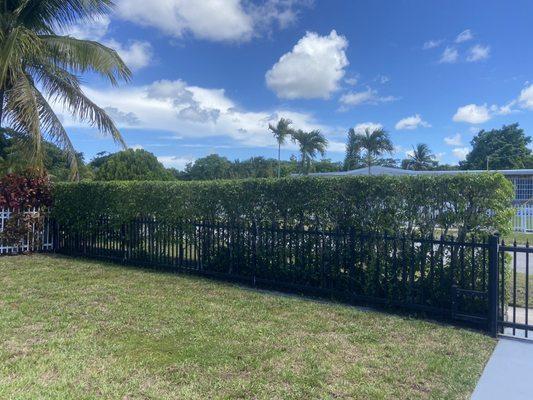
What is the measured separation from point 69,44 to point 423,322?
10.7 meters

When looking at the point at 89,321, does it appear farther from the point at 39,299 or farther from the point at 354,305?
the point at 354,305

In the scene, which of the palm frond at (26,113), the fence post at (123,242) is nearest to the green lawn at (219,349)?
the fence post at (123,242)

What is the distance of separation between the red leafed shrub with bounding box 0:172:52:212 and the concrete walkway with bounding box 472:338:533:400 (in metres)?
11.7

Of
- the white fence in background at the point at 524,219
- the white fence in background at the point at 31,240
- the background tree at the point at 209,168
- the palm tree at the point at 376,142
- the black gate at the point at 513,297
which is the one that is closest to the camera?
the black gate at the point at 513,297

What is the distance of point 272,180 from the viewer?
7742 millimetres

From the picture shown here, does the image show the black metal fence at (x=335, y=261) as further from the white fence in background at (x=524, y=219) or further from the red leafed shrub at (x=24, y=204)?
the white fence in background at (x=524, y=219)

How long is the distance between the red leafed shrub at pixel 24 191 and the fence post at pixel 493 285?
11.5m

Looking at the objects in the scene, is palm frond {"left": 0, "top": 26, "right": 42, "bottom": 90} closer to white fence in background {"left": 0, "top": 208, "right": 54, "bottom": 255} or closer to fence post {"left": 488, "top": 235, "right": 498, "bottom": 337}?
white fence in background {"left": 0, "top": 208, "right": 54, "bottom": 255}

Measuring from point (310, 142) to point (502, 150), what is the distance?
29.3 m

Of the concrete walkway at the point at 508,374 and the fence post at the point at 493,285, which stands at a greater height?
the fence post at the point at 493,285

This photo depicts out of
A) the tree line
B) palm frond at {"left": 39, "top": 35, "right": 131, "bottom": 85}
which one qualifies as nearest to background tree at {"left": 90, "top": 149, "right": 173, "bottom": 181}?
the tree line

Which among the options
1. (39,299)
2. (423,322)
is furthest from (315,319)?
(39,299)

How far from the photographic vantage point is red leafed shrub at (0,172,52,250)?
11336 mm

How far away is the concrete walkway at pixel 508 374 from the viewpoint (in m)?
3.66
